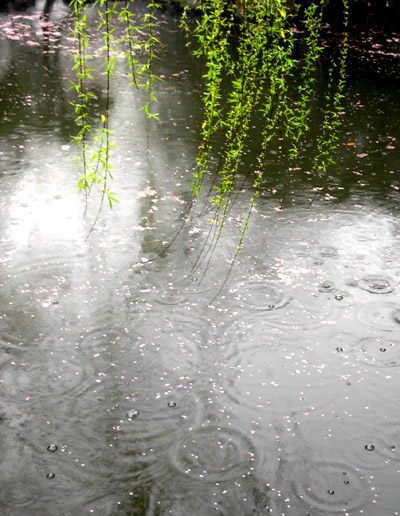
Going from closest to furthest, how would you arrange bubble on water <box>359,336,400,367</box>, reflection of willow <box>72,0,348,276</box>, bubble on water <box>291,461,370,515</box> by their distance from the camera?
bubble on water <box>291,461,370,515</box> < reflection of willow <box>72,0,348,276</box> < bubble on water <box>359,336,400,367</box>

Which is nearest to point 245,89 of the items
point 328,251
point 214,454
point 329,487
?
point 328,251

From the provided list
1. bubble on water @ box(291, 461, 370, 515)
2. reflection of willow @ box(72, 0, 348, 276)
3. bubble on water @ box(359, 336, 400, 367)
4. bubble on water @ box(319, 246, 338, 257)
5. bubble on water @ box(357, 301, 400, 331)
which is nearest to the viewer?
bubble on water @ box(291, 461, 370, 515)

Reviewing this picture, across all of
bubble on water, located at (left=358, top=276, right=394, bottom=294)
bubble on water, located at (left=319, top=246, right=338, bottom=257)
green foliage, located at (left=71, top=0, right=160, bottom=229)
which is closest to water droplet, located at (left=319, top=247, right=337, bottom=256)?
bubble on water, located at (left=319, top=246, right=338, bottom=257)

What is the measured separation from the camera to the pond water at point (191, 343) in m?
1.87

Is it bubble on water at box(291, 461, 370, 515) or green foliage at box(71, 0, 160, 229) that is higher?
green foliage at box(71, 0, 160, 229)

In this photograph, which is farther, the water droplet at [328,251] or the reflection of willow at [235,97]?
the water droplet at [328,251]

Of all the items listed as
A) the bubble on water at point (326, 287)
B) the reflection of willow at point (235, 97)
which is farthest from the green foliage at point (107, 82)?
the bubble on water at point (326, 287)

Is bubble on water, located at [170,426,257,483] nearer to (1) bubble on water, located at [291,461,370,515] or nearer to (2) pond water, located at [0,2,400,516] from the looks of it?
(2) pond water, located at [0,2,400,516]

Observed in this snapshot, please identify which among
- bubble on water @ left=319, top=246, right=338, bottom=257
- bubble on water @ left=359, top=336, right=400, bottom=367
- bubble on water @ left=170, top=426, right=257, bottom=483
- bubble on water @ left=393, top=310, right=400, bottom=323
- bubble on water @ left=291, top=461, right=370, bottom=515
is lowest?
bubble on water @ left=291, top=461, right=370, bottom=515

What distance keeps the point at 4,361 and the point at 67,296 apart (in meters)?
0.44

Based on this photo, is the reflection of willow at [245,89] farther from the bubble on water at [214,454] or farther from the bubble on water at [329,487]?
the bubble on water at [329,487]

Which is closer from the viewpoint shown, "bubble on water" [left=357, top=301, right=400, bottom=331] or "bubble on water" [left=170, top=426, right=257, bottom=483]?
"bubble on water" [left=170, top=426, right=257, bottom=483]

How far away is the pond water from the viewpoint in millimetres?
1866

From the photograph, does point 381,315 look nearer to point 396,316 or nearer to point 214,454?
point 396,316
